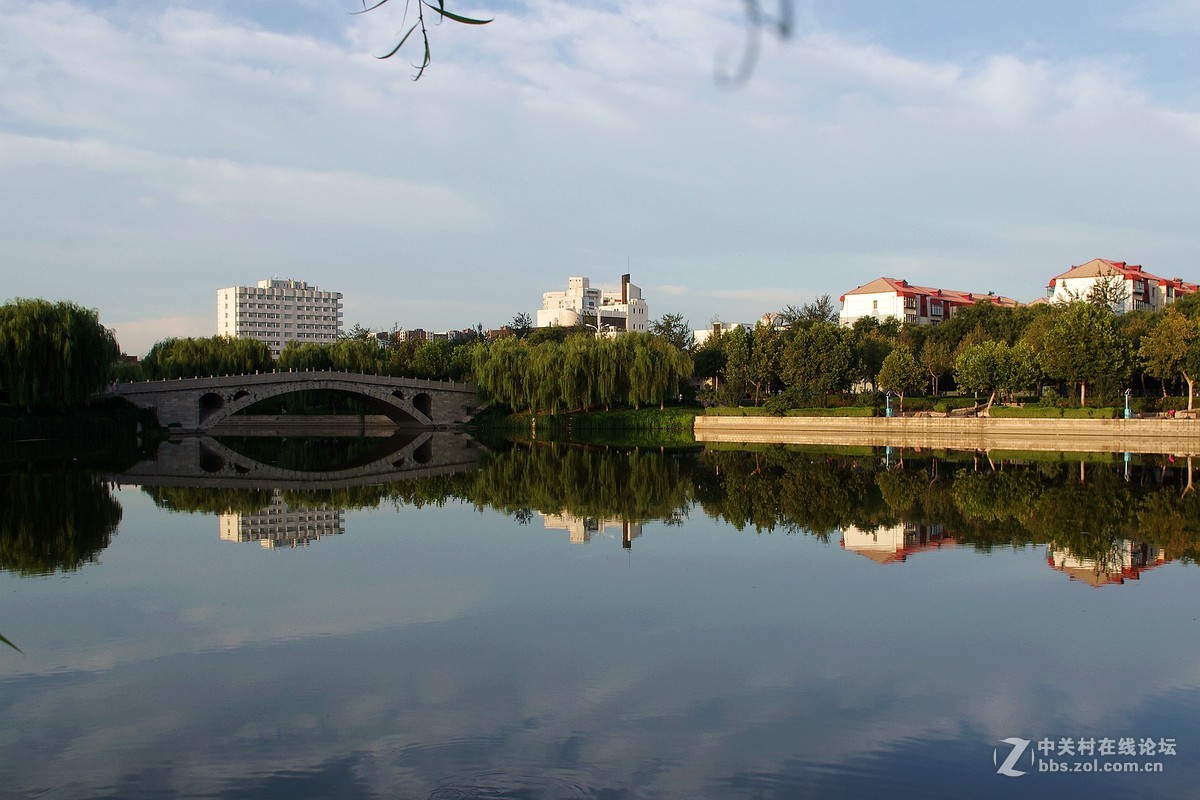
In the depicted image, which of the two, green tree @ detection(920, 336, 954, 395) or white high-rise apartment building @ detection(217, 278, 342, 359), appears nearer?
green tree @ detection(920, 336, 954, 395)

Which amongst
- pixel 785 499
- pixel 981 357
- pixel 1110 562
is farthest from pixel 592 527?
pixel 981 357

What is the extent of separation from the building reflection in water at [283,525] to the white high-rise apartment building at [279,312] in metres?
90.7

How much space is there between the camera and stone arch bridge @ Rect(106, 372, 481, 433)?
37.2m

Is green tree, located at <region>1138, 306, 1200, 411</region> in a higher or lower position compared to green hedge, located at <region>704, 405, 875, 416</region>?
higher

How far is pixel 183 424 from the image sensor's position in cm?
3772

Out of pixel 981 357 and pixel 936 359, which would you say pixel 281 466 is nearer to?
pixel 981 357

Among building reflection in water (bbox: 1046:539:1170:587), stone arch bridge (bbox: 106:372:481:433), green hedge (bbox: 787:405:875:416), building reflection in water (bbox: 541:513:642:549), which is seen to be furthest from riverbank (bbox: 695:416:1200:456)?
building reflection in water (bbox: 541:513:642:549)

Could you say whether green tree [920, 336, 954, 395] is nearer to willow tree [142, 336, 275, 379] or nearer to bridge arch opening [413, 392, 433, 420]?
bridge arch opening [413, 392, 433, 420]

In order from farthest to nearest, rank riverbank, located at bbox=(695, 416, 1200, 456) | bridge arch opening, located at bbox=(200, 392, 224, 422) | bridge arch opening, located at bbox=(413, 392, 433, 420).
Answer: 1. bridge arch opening, located at bbox=(413, 392, 433, 420)
2. bridge arch opening, located at bbox=(200, 392, 224, 422)
3. riverbank, located at bbox=(695, 416, 1200, 456)

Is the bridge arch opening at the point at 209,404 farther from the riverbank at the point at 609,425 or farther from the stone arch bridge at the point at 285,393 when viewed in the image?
the riverbank at the point at 609,425

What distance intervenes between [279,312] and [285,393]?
2717 inches

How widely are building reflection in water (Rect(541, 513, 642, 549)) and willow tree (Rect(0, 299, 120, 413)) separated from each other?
740 inches

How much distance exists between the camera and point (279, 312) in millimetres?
106125

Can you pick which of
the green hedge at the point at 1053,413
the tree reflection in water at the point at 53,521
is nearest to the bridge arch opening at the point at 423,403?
the green hedge at the point at 1053,413
